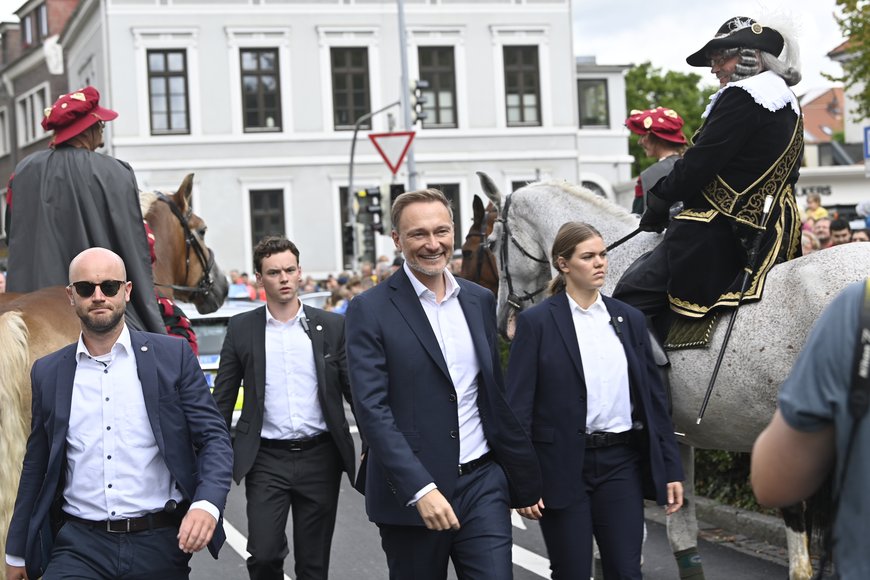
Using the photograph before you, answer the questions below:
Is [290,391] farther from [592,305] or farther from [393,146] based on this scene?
[393,146]

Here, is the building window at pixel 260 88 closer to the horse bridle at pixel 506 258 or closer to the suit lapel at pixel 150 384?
the horse bridle at pixel 506 258

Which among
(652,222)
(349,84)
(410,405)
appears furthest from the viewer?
(349,84)

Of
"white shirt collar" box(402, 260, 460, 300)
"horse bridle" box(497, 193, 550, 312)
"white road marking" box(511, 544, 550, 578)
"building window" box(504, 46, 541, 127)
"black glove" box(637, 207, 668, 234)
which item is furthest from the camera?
"building window" box(504, 46, 541, 127)

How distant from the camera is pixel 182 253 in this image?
8523mm

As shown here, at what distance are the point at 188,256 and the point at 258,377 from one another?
8.45 ft

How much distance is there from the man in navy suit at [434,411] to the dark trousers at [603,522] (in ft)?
1.20

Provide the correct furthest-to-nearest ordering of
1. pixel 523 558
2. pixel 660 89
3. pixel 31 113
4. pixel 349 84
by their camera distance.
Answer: pixel 660 89, pixel 31 113, pixel 349 84, pixel 523 558

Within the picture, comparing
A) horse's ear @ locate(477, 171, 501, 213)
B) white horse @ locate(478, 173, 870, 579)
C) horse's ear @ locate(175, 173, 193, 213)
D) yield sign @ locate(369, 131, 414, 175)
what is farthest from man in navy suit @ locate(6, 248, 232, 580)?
yield sign @ locate(369, 131, 414, 175)

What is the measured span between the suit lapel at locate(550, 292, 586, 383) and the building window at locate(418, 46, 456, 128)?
120 feet

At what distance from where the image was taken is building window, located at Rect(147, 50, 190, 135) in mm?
39938

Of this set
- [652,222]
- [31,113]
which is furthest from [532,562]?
[31,113]

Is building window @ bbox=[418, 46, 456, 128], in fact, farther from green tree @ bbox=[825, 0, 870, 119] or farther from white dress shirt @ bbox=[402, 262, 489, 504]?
white dress shirt @ bbox=[402, 262, 489, 504]

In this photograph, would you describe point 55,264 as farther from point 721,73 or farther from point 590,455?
point 721,73

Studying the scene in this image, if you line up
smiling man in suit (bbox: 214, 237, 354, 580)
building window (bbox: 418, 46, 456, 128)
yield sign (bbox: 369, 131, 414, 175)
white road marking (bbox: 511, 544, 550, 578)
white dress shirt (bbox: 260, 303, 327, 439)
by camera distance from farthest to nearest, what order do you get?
building window (bbox: 418, 46, 456, 128) → yield sign (bbox: 369, 131, 414, 175) → white road marking (bbox: 511, 544, 550, 578) → white dress shirt (bbox: 260, 303, 327, 439) → smiling man in suit (bbox: 214, 237, 354, 580)
